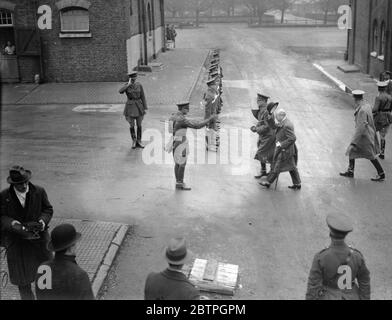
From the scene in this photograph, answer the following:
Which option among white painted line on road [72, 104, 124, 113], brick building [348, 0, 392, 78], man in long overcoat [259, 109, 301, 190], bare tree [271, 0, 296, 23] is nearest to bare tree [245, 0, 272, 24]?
bare tree [271, 0, 296, 23]

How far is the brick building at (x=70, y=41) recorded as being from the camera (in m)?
21.2

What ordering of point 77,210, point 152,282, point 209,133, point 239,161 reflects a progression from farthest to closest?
1. point 209,133
2. point 239,161
3. point 77,210
4. point 152,282

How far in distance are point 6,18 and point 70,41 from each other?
3.00 m

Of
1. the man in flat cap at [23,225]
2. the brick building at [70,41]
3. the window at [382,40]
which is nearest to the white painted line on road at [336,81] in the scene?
the window at [382,40]

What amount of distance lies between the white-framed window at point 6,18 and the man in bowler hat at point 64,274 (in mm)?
19433

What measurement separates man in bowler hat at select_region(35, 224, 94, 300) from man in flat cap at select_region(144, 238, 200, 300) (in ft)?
2.27

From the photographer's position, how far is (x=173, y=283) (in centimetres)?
417

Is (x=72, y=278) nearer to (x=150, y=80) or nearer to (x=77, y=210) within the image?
(x=77, y=210)

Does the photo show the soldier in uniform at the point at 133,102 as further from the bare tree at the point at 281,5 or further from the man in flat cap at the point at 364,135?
the bare tree at the point at 281,5

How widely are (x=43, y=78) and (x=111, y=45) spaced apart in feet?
11.0

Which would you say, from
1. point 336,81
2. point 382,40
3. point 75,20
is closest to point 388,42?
point 382,40

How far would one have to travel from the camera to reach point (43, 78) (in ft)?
72.6

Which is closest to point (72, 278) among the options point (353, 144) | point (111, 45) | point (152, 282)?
point (152, 282)

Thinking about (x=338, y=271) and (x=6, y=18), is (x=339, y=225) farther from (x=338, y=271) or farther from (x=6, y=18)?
(x=6, y=18)
